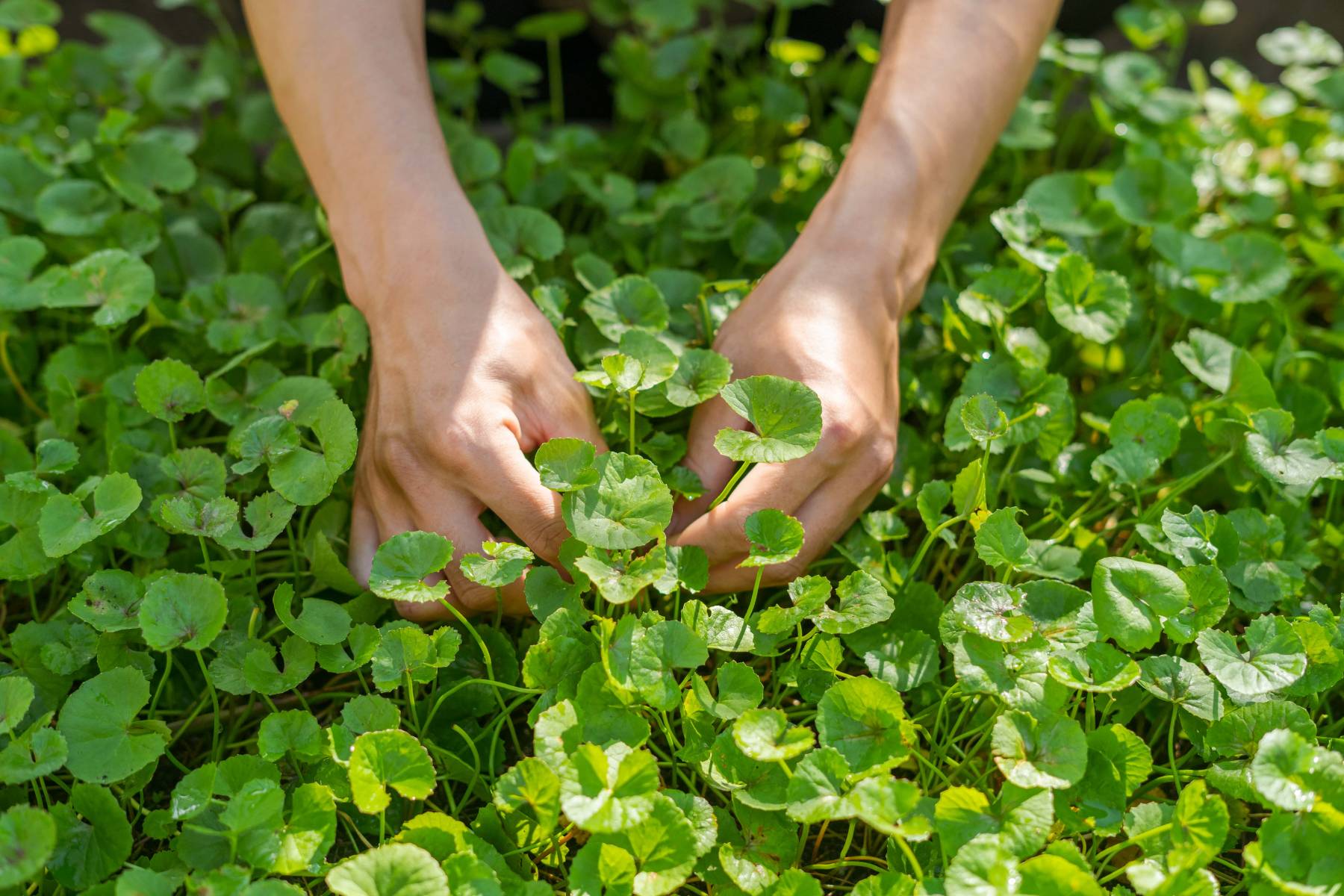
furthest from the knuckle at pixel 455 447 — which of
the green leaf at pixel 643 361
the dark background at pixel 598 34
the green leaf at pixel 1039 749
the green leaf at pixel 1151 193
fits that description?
the dark background at pixel 598 34

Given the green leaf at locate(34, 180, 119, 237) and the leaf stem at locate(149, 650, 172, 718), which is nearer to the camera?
the leaf stem at locate(149, 650, 172, 718)

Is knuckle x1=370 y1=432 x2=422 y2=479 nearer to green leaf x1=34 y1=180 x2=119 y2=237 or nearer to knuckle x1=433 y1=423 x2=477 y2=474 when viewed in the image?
knuckle x1=433 y1=423 x2=477 y2=474

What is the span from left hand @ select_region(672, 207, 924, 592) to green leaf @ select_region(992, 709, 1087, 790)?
0.23m

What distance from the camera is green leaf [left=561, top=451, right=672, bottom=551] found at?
84cm

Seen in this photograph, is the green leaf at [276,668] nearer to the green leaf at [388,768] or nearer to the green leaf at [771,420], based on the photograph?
the green leaf at [388,768]

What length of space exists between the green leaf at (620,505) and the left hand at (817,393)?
7 cm

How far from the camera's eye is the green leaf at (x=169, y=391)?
1023mm

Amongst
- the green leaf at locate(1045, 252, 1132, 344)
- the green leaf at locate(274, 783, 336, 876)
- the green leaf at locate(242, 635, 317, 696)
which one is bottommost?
the green leaf at locate(242, 635, 317, 696)

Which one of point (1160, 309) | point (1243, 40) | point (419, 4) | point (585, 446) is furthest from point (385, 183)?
point (1243, 40)

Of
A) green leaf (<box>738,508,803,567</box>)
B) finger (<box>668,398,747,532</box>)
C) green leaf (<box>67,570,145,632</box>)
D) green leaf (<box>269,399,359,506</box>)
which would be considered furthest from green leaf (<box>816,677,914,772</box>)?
green leaf (<box>67,570,145,632</box>)

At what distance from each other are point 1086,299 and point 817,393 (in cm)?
39

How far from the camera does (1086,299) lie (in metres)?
1.14

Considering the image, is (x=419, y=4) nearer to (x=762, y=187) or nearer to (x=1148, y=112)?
(x=762, y=187)

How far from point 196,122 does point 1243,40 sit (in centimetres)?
183
